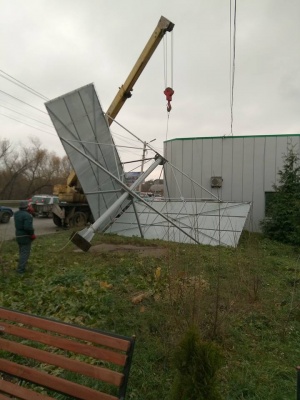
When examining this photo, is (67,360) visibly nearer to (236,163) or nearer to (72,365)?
(72,365)

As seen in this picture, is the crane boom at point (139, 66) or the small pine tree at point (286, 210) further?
the crane boom at point (139, 66)

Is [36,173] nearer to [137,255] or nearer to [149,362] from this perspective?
[137,255]

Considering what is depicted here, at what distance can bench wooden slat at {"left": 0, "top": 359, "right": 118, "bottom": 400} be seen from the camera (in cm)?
217

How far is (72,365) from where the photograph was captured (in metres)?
2.28

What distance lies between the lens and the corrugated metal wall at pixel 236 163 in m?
14.9

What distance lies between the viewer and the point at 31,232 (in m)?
6.85

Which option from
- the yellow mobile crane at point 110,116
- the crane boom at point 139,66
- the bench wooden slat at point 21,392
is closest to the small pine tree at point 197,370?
the bench wooden slat at point 21,392

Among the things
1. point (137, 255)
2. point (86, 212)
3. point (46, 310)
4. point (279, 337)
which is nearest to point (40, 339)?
point (46, 310)

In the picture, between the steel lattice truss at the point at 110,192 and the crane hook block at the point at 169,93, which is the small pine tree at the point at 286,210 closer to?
the steel lattice truss at the point at 110,192

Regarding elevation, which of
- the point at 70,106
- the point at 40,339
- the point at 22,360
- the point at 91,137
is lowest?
the point at 22,360

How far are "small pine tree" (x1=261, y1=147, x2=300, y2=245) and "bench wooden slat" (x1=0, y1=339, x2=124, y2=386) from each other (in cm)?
1107

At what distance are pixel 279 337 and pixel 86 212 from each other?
51.0 feet

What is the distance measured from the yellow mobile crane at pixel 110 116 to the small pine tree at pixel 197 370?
10.3 meters

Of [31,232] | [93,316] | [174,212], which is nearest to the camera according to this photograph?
[93,316]
